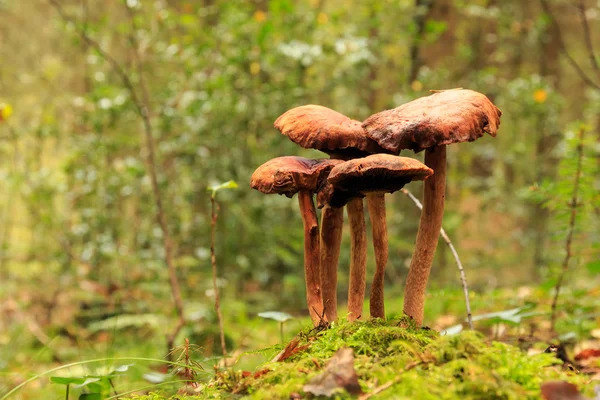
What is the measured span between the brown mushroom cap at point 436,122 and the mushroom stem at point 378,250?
312mm

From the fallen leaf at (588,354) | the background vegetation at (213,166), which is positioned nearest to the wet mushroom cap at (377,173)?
the fallen leaf at (588,354)

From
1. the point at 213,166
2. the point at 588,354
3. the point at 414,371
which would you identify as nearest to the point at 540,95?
the point at 213,166

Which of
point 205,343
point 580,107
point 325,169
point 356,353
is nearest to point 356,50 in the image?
point 205,343

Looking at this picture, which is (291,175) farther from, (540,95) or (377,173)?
(540,95)

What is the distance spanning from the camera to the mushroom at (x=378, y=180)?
172cm

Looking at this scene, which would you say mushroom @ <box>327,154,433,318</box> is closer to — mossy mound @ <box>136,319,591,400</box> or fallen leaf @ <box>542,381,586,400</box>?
mossy mound @ <box>136,319,591,400</box>

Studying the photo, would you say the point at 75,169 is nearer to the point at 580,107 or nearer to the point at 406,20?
the point at 406,20

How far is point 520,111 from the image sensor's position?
293 inches

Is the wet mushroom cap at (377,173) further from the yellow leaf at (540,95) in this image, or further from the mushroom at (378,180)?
the yellow leaf at (540,95)

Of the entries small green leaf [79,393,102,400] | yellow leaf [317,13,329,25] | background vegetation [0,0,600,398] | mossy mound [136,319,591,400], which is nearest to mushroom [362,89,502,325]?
mossy mound [136,319,591,400]

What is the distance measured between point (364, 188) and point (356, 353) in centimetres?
63

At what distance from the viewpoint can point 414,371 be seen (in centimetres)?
149

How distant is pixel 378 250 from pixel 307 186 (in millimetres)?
437

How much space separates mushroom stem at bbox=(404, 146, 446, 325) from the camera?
82.0 inches
